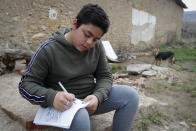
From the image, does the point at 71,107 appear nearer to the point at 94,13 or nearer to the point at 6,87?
the point at 94,13

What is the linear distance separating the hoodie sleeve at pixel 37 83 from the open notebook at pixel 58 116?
0.05 metres

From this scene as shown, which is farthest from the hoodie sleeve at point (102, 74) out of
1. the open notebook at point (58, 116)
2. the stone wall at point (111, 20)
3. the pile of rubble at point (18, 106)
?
the stone wall at point (111, 20)

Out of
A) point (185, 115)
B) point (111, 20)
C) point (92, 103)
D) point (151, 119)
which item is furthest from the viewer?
point (111, 20)

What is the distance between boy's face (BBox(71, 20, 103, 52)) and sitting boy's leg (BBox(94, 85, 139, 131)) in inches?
17.8

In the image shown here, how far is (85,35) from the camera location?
1.23m

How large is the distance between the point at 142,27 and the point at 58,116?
9425 millimetres

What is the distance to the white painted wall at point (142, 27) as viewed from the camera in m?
8.82

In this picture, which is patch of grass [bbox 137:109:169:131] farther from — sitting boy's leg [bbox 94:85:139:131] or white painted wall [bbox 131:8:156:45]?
white painted wall [bbox 131:8:156:45]

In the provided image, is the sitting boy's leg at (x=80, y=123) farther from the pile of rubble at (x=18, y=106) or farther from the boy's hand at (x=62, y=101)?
the pile of rubble at (x=18, y=106)

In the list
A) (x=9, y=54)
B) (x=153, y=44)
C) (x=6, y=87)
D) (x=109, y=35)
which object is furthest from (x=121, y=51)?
(x=6, y=87)

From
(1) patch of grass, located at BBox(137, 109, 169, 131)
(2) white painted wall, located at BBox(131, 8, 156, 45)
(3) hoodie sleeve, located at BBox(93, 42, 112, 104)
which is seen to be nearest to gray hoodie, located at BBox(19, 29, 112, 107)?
(3) hoodie sleeve, located at BBox(93, 42, 112, 104)

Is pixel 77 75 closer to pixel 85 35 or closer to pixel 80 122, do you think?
pixel 85 35

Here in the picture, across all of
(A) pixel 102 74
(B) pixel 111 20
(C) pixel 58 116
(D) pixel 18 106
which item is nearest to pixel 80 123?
(C) pixel 58 116

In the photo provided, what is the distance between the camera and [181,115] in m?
2.48
